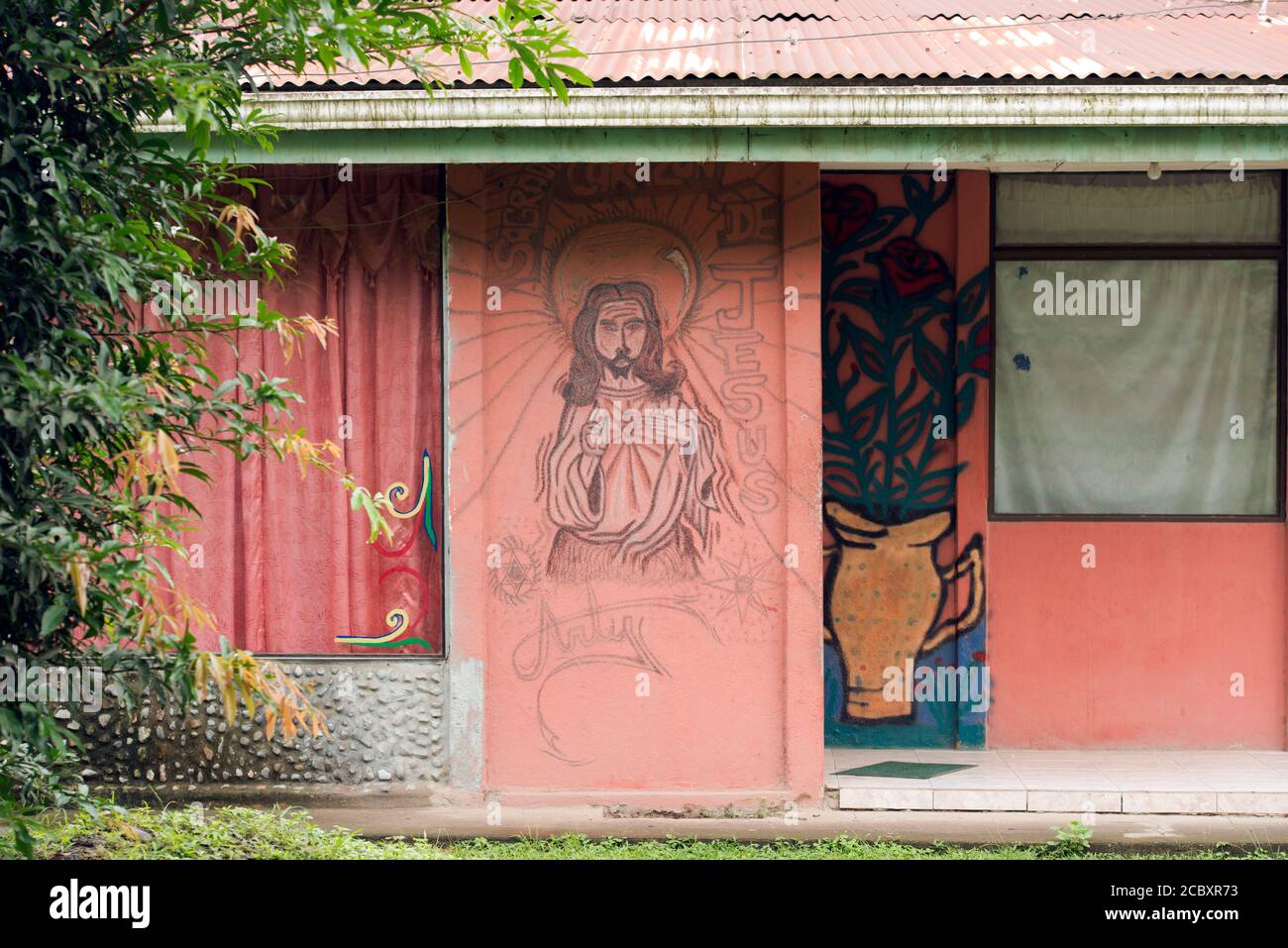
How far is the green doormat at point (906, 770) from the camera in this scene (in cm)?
711

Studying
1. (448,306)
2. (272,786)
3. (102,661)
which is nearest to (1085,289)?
(448,306)

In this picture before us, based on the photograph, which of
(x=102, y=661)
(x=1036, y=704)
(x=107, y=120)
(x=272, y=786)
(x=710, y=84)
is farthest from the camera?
(x=1036, y=704)

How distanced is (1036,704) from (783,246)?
3.31 meters

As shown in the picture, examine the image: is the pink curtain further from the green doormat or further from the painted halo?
the green doormat

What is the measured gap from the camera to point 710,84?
608 cm

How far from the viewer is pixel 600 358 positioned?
6680 millimetres

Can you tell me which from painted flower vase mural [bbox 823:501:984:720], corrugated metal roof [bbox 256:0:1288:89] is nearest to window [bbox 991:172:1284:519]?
painted flower vase mural [bbox 823:501:984:720]

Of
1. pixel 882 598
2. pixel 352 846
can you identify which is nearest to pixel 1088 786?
pixel 882 598

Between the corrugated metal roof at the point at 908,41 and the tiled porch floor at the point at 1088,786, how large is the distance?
368cm

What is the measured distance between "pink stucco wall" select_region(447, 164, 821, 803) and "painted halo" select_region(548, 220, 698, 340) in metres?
0.01

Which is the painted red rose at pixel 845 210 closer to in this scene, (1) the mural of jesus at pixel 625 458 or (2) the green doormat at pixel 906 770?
(1) the mural of jesus at pixel 625 458

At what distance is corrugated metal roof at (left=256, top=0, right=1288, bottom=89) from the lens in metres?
6.11

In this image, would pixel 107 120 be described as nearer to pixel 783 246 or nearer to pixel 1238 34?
pixel 783 246
